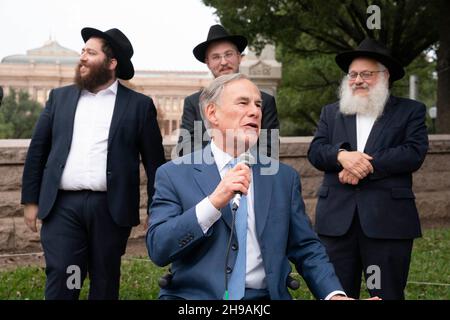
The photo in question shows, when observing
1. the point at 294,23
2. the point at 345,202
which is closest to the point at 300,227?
the point at 345,202

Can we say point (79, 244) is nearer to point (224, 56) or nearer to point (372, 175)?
point (224, 56)

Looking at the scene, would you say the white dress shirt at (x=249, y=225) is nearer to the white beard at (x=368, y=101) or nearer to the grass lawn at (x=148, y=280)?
the white beard at (x=368, y=101)

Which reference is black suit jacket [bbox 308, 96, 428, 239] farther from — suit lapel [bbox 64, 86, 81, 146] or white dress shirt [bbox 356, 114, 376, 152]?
suit lapel [bbox 64, 86, 81, 146]

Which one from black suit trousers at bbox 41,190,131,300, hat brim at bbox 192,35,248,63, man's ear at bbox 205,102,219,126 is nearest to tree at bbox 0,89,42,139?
hat brim at bbox 192,35,248,63

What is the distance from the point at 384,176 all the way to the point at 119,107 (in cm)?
193

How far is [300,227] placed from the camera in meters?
3.40

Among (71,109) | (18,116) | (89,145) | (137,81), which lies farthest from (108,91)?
(137,81)

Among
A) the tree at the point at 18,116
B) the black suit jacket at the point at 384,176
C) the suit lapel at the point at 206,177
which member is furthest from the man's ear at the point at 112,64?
the tree at the point at 18,116

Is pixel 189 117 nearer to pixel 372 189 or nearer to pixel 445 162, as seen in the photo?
pixel 372 189

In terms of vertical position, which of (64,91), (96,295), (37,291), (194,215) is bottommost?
(37,291)

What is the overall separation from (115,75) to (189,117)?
64cm

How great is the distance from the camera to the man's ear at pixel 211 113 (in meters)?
3.40

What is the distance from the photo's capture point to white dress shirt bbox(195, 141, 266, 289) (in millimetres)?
3045

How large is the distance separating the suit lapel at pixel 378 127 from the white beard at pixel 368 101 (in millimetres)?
40
